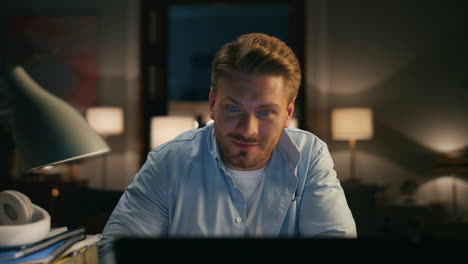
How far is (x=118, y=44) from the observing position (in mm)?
4934

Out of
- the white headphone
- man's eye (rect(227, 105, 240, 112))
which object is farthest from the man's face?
the white headphone

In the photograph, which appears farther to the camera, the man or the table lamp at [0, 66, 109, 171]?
the man

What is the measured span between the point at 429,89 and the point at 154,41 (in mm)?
2997

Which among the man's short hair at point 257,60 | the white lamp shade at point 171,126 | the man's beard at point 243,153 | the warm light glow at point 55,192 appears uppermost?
the man's short hair at point 257,60

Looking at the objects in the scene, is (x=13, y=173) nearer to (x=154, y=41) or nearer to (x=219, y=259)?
(x=154, y=41)

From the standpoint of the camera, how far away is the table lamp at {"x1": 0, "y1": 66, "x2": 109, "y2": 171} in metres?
0.90

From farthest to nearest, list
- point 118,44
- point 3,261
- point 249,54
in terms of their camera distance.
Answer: point 118,44, point 249,54, point 3,261

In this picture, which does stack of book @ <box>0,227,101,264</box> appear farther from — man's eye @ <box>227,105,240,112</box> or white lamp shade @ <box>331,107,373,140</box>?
white lamp shade @ <box>331,107,373,140</box>

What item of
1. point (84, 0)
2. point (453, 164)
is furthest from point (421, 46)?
point (84, 0)

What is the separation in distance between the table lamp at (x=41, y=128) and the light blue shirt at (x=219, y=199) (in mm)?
276

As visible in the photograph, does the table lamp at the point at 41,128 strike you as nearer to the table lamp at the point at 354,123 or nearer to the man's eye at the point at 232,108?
the man's eye at the point at 232,108

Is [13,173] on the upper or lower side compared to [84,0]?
lower

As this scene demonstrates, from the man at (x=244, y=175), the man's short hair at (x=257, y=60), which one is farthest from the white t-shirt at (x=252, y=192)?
the man's short hair at (x=257, y=60)

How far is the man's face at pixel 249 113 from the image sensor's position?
114 cm
